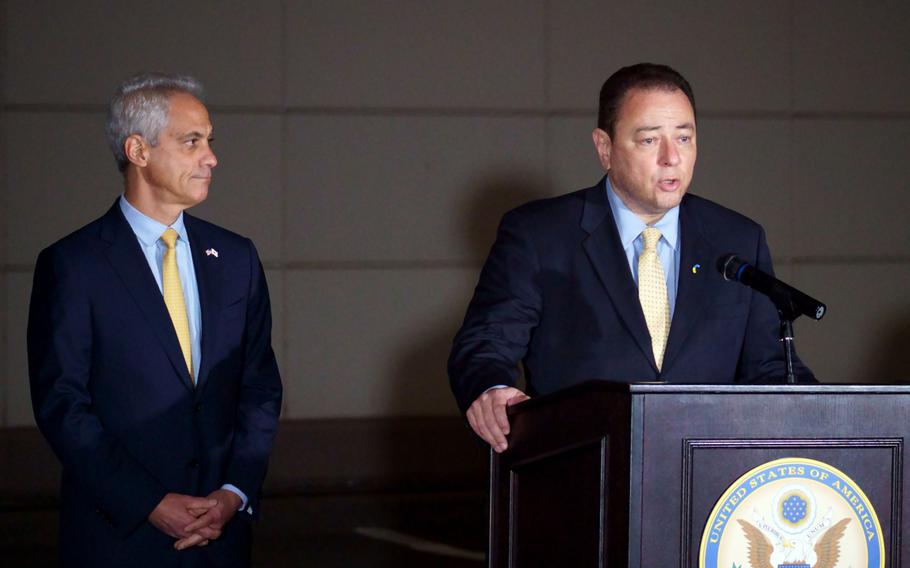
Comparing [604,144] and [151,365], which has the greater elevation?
[604,144]

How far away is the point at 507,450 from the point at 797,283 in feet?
15.4

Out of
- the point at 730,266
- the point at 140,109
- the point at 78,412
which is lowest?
the point at 78,412

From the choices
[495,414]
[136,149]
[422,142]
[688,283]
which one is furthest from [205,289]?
[422,142]

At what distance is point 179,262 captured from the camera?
2643 mm

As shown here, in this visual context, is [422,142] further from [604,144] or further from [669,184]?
[669,184]

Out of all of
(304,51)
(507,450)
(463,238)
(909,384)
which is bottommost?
(507,450)

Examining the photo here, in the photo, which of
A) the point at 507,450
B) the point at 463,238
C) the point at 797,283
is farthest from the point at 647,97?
the point at 797,283

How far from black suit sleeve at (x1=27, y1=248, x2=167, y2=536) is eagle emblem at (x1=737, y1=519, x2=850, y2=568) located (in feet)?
3.99

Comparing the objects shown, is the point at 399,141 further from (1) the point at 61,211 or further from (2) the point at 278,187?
(1) the point at 61,211

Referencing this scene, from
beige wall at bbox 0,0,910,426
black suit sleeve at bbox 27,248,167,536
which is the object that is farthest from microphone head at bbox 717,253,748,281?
beige wall at bbox 0,0,910,426

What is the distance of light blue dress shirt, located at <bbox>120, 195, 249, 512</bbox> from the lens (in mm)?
2602

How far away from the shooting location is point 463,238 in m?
6.30

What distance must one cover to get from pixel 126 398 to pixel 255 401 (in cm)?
31

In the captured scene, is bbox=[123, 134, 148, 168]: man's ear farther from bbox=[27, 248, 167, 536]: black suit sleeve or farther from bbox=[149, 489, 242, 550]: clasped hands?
bbox=[149, 489, 242, 550]: clasped hands
